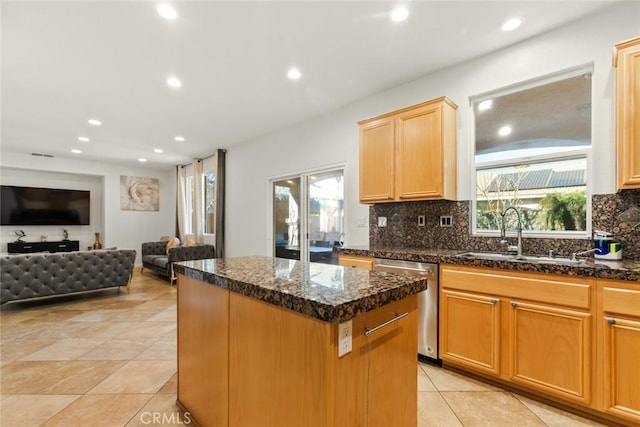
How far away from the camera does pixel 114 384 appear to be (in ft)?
7.28

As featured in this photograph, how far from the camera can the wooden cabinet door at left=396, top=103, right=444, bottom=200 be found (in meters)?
2.72

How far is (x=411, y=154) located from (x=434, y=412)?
2.14m

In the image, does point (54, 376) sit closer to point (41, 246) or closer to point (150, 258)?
point (150, 258)

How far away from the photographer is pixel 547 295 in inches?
74.1

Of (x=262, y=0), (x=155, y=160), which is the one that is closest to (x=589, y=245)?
(x=262, y=0)

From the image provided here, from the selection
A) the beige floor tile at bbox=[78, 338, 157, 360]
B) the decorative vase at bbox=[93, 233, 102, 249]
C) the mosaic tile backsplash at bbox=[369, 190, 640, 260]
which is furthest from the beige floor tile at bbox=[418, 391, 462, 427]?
the decorative vase at bbox=[93, 233, 102, 249]

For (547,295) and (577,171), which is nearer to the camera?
(547,295)

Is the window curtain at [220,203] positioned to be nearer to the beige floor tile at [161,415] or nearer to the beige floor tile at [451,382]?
the beige floor tile at [161,415]

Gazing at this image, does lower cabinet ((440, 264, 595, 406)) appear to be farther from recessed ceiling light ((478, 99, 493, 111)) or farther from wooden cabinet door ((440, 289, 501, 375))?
recessed ceiling light ((478, 99, 493, 111))

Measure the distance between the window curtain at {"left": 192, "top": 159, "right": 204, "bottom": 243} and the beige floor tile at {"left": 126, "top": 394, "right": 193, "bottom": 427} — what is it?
541cm

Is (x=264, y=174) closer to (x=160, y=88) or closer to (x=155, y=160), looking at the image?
(x=160, y=88)

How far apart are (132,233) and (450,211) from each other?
823 centimetres

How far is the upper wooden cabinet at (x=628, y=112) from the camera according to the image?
187 cm

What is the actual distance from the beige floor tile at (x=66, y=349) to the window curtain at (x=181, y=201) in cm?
487
